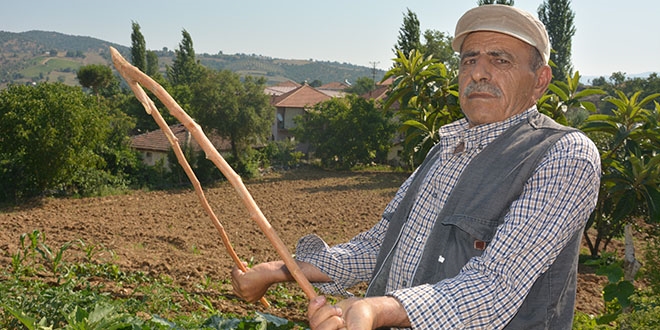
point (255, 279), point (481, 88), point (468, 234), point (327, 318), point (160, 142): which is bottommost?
point (160, 142)

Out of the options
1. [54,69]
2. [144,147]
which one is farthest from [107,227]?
[54,69]

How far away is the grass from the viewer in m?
3.24

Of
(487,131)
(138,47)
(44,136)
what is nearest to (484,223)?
(487,131)

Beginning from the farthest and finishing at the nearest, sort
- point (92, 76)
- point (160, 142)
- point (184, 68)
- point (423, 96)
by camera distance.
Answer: point (184, 68) → point (92, 76) → point (160, 142) → point (423, 96)

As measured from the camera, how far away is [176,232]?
508 inches

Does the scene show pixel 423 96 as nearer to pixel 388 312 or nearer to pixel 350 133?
pixel 388 312

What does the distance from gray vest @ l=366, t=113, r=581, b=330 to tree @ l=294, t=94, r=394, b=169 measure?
26216 millimetres

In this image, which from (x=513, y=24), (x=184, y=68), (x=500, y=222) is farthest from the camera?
(x=184, y=68)

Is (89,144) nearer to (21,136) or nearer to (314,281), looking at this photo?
(21,136)

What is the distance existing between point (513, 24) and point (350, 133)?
87.5 ft

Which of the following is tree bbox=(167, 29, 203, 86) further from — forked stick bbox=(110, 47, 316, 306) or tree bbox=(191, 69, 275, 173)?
forked stick bbox=(110, 47, 316, 306)

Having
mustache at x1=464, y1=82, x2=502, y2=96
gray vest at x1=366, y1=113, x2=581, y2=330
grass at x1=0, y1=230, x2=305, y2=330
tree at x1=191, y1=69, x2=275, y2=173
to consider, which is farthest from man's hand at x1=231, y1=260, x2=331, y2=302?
tree at x1=191, y1=69, x2=275, y2=173

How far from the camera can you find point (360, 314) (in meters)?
1.15

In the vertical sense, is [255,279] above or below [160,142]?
above
